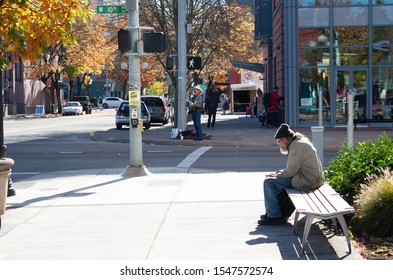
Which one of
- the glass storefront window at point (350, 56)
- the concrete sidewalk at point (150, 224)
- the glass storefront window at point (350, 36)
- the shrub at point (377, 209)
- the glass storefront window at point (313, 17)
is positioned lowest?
the concrete sidewalk at point (150, 224)

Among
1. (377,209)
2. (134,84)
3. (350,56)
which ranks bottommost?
(377,209)

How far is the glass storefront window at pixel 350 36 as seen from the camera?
3098cm

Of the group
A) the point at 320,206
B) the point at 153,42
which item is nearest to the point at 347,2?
the point at 153,42

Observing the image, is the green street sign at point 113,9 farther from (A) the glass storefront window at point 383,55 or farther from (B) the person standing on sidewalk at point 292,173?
(A) the glass storefront window at point 383,55

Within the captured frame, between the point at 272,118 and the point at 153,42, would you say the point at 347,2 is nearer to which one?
the point at 272,118

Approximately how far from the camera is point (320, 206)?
765cm

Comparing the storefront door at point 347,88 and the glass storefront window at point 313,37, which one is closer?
the storefront door at point 347,88

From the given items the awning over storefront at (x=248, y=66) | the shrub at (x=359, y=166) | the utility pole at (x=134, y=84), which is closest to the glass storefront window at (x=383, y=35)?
the awning over storefront at (x=248, y=66)

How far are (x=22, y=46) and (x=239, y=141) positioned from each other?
15.9 meters

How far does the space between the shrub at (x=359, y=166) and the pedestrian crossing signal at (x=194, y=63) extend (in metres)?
17.7

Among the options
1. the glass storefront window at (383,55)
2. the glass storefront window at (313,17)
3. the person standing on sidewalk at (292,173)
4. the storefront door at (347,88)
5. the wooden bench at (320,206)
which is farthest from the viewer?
the glass storefront window at (313,17)

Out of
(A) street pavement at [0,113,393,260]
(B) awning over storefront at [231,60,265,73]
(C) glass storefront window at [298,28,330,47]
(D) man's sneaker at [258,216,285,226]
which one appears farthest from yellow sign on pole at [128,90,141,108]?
(B) awning over storefront at [231,60,265,73]

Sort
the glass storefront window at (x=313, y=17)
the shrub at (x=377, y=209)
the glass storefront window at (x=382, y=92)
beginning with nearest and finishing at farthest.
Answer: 1. the shrub at (x=377, y=209)
2. the glass storefront window at (x=382, y=92)
3. the glass storefront window at (x=313, y=17)

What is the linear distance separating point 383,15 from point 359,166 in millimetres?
23402
